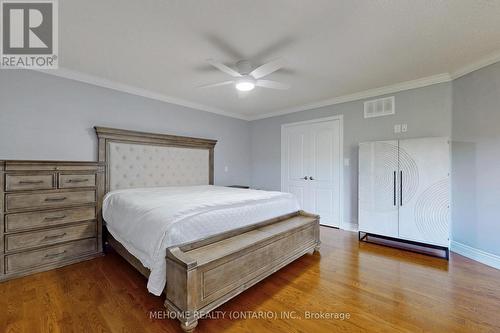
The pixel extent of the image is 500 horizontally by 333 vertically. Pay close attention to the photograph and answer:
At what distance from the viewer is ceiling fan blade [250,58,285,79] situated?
2.27m

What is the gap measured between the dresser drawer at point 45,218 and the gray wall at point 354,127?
3.61 meters

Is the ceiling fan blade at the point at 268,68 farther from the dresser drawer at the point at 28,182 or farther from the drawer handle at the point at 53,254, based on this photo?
the drawer handle at the point at 53,254

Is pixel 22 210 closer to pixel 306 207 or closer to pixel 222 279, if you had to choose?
pixel 222 279

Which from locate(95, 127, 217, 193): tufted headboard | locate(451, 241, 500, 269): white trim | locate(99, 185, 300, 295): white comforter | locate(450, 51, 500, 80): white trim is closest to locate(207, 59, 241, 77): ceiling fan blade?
locate(99, 185, 300, 295): white comforter

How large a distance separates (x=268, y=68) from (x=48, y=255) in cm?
322

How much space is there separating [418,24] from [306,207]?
346 centimetres

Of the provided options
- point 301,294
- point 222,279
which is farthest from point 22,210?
point 301,294

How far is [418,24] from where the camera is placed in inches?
80.0

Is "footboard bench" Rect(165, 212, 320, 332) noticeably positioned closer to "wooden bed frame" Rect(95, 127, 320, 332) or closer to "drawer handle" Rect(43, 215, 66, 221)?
"wooden bed frame" Rect(95, 127, 320, 332)

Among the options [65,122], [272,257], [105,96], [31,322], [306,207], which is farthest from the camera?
[306,207]

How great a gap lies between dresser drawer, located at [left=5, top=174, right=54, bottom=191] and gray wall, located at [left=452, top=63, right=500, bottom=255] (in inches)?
204

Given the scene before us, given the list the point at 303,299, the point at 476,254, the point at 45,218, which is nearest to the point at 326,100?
the point at 476,254

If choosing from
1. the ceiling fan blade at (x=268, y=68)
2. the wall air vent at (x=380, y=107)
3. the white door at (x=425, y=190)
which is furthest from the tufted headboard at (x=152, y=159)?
the white door at (x=425, y=190)

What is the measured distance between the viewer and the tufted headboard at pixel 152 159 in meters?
3.26
